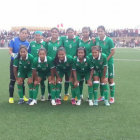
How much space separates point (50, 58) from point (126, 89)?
2865 mm

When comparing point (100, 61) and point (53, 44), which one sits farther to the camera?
point (53, 44)

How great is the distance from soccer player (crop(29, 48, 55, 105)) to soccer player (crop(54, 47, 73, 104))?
5.8 inches

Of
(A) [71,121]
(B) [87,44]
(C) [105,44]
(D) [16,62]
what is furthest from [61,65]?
(A) [71,121]

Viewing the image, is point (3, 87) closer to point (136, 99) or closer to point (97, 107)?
point (97, 107)

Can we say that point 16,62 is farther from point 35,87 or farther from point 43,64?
point 35,87

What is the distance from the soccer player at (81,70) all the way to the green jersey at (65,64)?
116 millimetres

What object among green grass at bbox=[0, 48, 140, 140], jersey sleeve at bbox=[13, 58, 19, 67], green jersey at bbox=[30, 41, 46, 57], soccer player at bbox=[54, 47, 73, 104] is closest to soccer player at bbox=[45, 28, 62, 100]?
Result: green jersey at bbox=[30, 41, 46, 57]

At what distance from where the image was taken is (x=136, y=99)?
6484 mm

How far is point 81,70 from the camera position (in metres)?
6.09

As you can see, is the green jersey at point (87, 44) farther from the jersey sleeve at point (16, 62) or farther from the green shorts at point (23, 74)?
the jersey sleeve at point (16, 62)

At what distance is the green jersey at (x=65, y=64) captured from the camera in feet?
19.6

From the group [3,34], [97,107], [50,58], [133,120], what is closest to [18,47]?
[50,58]

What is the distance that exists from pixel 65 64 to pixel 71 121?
1.58m

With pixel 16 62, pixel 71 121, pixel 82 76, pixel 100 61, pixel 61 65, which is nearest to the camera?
pixel 71 121
